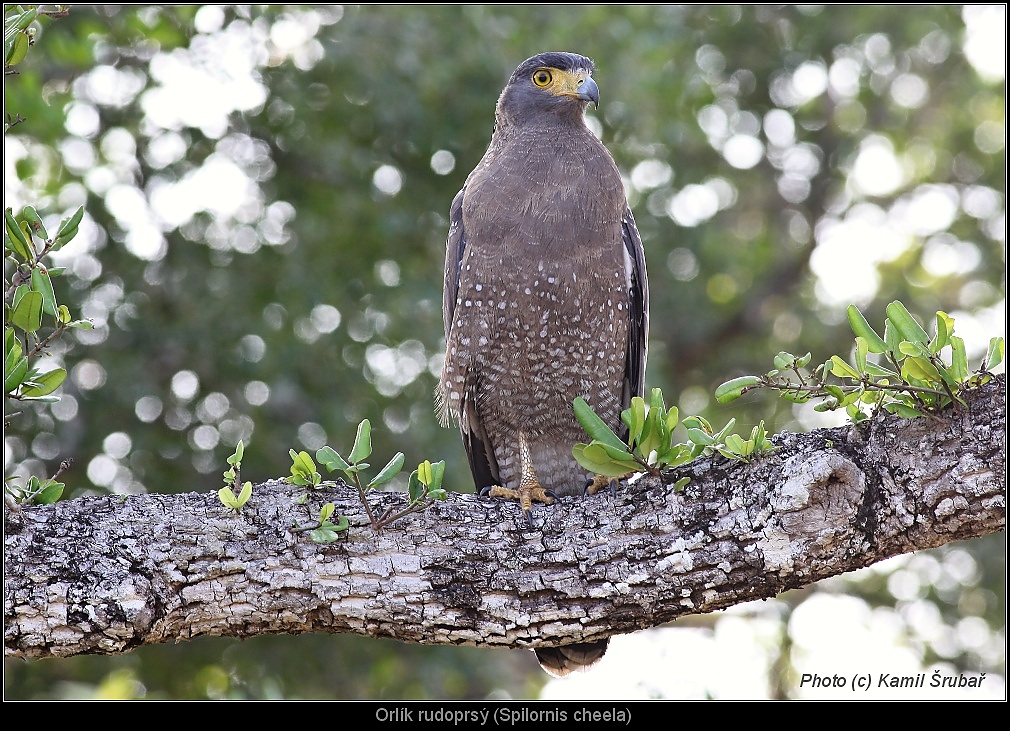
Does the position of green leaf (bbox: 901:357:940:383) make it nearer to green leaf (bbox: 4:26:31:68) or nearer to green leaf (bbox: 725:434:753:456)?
green leaf (bbox: 725:434:753:456)

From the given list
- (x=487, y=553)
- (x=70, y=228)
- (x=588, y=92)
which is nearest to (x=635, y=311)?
(x=588, y=92)

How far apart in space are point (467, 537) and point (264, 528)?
0.65 m

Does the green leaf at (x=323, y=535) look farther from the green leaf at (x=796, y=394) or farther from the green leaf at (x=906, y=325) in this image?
the green leaf at (x=906, y=325)

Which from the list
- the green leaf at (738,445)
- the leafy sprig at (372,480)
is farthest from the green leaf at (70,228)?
the green leaf at (738,445)

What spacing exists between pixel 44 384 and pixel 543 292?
6.83ft

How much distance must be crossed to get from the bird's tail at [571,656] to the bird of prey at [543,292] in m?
0.62

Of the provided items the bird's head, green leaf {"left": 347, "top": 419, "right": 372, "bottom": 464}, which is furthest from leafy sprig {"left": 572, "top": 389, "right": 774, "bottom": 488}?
the bird's head

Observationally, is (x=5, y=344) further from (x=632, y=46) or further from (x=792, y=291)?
(x=792, y=291)

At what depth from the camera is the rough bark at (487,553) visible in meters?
2.84

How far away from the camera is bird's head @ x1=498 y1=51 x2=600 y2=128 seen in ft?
15.6

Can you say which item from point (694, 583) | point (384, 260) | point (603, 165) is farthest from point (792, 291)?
point (694, 583)

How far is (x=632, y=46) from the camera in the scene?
23.0 feet

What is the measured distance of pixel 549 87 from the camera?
4805mm

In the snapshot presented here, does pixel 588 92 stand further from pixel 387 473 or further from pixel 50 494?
pixel 50 494
